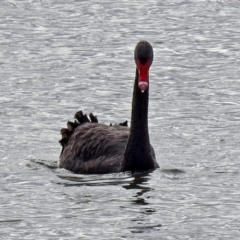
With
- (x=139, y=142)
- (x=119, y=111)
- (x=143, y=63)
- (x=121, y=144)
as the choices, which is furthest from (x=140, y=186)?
(x=119, y=111)

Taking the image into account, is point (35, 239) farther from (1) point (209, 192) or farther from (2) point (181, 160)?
(2) point (181, 160)

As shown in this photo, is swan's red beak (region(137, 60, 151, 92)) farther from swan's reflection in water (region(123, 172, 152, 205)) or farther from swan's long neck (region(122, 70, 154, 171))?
swan's reflection in water (region(123, 172, 152, 205))

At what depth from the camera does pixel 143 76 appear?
→ 10.6m

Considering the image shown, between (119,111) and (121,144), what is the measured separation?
176 cm

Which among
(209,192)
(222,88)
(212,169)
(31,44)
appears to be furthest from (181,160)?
(31,44)

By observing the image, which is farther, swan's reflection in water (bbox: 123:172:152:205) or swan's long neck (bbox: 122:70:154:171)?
swan's long neck (bbox: 122:70:154:171)

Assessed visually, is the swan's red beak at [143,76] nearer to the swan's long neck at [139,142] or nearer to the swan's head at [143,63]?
the swan's head at [143,63]

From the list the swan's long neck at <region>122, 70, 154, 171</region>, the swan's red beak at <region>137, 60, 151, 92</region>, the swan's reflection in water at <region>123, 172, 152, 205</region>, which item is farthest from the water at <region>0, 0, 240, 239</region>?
the swan's red beak at <region>137, 60, 151, 92</region>

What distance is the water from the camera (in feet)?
30.7

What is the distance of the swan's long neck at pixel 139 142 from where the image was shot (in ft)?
36.0

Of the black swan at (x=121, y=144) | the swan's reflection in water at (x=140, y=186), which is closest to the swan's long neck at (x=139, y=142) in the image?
the black swan at (x=121, y=144)

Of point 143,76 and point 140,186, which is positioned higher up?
point 143,76

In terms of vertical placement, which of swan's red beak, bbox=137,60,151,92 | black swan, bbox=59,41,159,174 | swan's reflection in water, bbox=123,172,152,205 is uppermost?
swan's red beak, bbox=137,60,151,92

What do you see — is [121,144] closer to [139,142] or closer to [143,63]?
[139,142]
